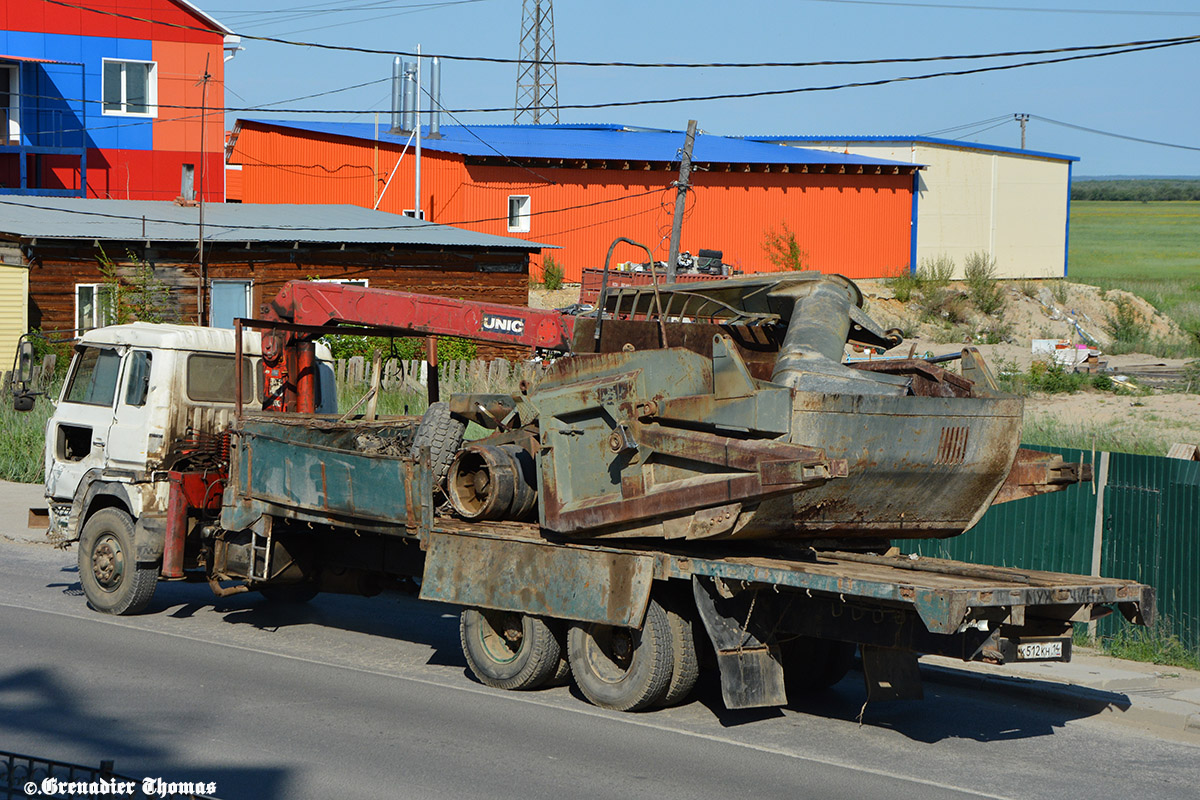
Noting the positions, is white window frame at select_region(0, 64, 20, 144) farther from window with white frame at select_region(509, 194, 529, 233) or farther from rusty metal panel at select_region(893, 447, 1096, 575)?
rusty metal panel at select_region(893, 447, 1096, 575)

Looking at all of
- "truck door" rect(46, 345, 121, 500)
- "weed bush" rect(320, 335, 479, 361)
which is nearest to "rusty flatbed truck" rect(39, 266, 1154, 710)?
"truck door" rect(46, 345, 121, 500)

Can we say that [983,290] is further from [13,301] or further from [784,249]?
[13,301]

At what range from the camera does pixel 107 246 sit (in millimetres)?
29703

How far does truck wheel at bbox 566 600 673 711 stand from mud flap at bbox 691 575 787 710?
18.7 inches

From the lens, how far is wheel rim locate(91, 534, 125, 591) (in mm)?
11789

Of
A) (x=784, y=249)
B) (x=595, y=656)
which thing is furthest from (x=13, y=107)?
(x=595, y=656)

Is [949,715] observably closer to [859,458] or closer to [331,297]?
[859,458]

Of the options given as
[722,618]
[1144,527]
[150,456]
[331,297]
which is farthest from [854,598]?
[150,456]

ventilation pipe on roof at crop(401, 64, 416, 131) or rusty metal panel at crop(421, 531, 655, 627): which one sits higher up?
ventilation pipe on roof at crop(401, 64, 416, 131)

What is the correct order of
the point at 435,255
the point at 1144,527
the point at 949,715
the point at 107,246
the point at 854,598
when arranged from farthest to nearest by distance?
1. the point at 435,255
2. the point at 107,246
3. the point at 1144,527
4. the point at 949,715
5. the point at 854,598

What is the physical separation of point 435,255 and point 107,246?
799cm

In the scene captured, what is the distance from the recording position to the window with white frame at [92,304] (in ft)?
98.1

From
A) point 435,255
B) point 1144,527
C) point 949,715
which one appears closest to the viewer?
point 949,715

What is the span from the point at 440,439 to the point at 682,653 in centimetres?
247
